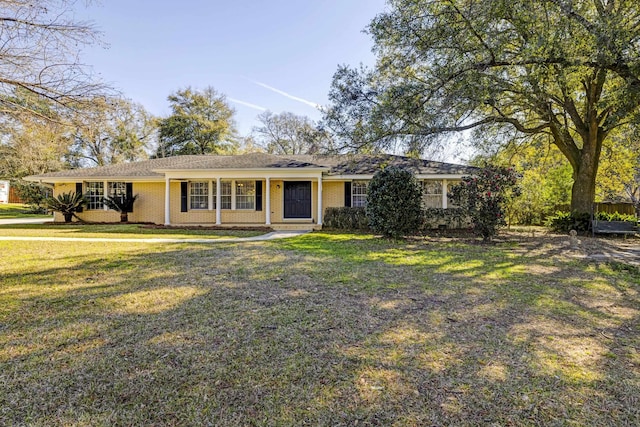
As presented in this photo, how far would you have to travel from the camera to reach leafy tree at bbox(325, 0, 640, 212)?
21.6 feet

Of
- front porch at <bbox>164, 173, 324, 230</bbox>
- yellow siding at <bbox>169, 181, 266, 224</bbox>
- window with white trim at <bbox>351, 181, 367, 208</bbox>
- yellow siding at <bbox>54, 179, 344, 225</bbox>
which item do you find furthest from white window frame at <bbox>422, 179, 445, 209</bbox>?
yellow siding at <bbox>169, 181, 266, 224</bbox>

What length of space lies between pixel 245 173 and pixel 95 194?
8240 mm

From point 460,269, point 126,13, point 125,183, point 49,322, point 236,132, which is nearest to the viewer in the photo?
point 49,322

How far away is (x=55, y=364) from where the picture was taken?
279cm

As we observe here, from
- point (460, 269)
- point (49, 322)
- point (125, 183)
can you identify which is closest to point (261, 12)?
point (125, 183)

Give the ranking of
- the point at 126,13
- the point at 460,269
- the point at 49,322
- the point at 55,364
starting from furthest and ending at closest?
the point at 126,13, the point at 460,269, the point at 49,322, the point at 55,364

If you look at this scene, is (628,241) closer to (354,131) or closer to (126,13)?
(354,131)

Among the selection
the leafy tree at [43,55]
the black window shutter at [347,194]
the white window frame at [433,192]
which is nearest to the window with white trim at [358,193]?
the black window shutter at [347,194]

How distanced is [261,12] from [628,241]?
52.8 ft

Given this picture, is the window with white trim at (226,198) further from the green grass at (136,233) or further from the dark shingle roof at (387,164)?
the dark shingle roof at (387,164)

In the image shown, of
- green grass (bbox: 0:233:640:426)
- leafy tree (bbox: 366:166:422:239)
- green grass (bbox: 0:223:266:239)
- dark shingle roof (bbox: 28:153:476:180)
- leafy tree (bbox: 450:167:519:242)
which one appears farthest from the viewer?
dark shingle roof (bbox: 28:153:476:180)

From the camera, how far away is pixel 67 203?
16172 mm

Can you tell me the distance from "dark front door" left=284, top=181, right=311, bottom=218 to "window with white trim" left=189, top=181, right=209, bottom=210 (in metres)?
3.87

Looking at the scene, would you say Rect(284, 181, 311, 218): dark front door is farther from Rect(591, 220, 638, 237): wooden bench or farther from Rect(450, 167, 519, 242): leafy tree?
Rect(591, 220, 638, 237): wooden bench
